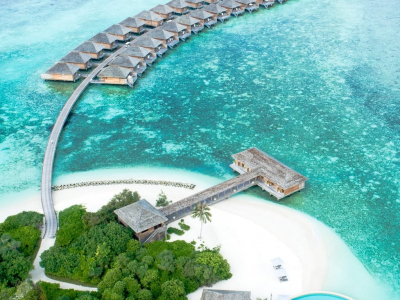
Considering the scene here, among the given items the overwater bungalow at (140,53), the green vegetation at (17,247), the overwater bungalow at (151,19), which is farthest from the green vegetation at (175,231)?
the overwater bungalow at (151,19)

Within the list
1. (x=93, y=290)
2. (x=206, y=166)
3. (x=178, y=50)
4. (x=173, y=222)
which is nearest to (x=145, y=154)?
(x=206, y=166)

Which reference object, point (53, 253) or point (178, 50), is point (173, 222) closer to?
point (53, 253)

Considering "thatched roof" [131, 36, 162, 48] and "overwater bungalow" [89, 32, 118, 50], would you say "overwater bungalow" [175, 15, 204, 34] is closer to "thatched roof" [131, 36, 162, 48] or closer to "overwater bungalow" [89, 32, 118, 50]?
"thatched roof" [131, 36, 162, 48]

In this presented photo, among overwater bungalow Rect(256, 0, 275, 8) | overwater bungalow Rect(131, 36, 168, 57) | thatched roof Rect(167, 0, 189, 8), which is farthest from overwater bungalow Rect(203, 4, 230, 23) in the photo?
overwater bungalow Rect(131, 36, 168, 57)

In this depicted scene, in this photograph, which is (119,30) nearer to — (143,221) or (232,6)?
(232,6)

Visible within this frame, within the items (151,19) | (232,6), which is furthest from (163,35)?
(232,6)

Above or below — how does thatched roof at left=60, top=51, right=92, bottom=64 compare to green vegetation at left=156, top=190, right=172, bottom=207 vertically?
above

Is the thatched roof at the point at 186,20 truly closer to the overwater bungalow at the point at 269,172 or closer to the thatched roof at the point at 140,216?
the overwater bungalow at the point at 269,172

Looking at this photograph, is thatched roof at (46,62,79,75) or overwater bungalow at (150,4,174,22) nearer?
thatched roof at (46,62,79,75)
